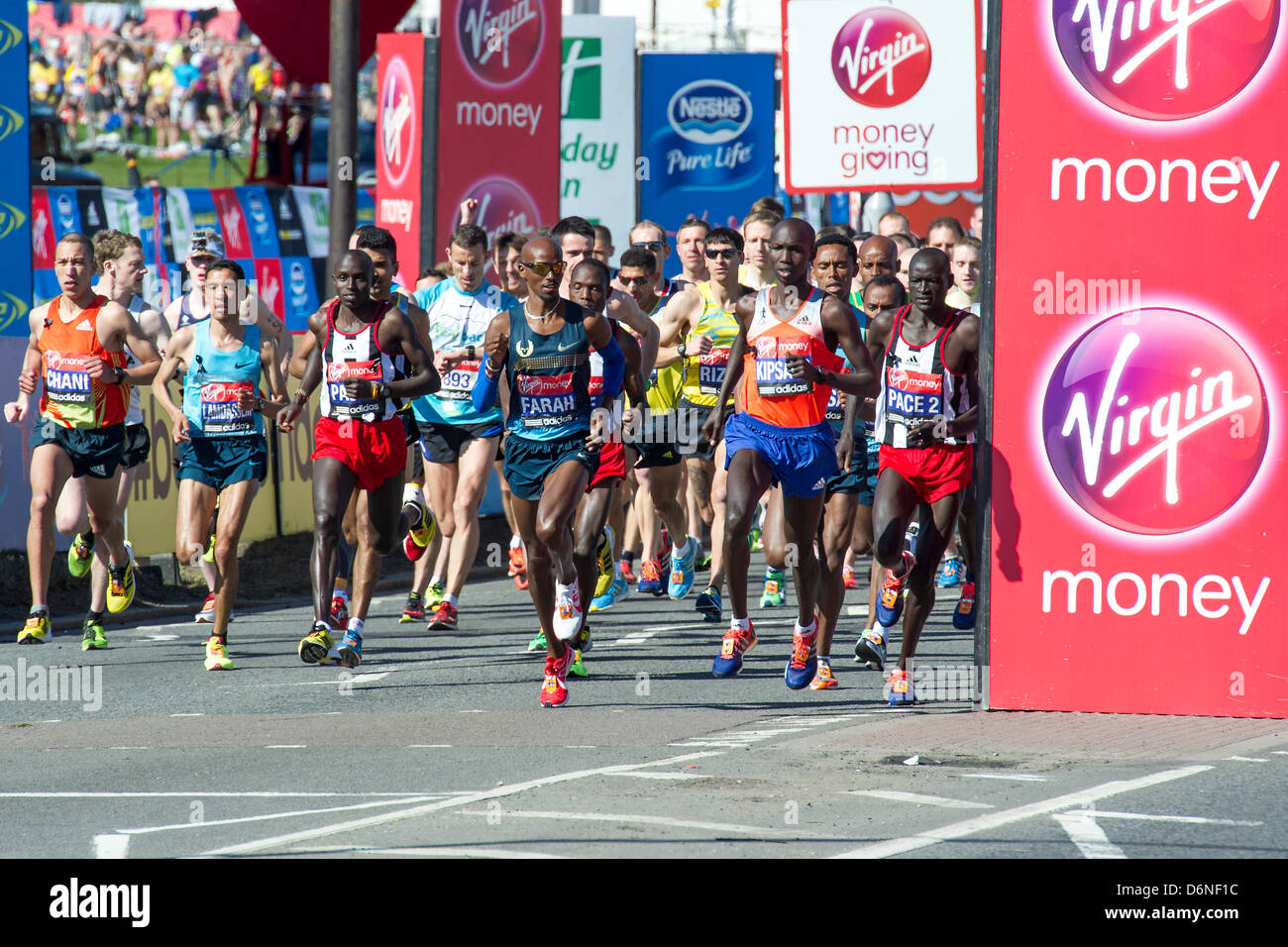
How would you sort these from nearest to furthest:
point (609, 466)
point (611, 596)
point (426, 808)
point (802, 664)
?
point (426, 808) < point (609, 466) < point (802, 664) < point (611, 596)

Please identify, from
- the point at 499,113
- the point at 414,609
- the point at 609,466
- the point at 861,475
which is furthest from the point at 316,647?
the point at 499,113

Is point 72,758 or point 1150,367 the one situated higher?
point 1150,367

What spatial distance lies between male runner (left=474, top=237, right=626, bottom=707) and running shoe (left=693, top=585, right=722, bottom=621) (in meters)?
3.02

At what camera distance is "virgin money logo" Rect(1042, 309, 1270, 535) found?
8562 mm

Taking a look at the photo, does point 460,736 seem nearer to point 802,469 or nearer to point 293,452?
point 802,469

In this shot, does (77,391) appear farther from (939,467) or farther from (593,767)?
(939,467)

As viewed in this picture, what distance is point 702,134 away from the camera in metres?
22.8

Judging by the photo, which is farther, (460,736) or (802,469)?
(802,469)

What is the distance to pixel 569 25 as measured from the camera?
73.2 ft

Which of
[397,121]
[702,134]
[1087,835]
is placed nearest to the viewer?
[1087,835]

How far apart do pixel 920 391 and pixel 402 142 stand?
7651 mm

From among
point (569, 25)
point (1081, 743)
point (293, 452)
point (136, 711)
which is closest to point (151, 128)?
point (569, 25)

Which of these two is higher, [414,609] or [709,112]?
[709,112]

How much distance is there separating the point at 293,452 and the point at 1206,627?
8155 mm
